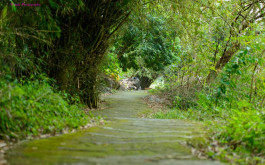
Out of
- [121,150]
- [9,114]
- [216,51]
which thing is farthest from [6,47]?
[216,51]

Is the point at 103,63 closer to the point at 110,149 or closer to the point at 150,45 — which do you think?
the point at 150,45

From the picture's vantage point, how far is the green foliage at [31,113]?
9.45 feet

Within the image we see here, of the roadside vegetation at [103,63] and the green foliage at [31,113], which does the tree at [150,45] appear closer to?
the roadside vegetation at [103,63]

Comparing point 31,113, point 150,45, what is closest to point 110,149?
point 31,113

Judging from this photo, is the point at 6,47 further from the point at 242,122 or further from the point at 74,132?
the point at 242,122

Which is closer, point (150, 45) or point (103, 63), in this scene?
point (103, 63)

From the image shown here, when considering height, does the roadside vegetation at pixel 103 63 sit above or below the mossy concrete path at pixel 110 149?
above

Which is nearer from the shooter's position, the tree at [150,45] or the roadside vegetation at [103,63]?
the roadside vegetation at [103,63]

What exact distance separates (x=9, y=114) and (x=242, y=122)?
280 centimetres

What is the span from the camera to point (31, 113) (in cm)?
319

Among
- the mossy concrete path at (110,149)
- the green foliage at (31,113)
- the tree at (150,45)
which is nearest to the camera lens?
the mossy concrete path at (110,149)

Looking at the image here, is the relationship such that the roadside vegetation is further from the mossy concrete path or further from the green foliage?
the mossy concrete path

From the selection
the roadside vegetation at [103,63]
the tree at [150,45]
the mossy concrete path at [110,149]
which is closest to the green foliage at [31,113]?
the roadside vegetation at [103,63]

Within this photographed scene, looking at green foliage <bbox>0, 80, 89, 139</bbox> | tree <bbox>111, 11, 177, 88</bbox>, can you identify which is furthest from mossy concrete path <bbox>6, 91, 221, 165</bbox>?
tree <bbox>111, 11, 177, 88</bbox>
